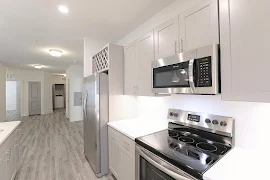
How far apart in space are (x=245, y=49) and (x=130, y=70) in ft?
5.04

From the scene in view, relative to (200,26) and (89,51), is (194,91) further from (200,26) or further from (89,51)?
(89,51)

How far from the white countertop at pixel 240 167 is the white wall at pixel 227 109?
0.12 meters

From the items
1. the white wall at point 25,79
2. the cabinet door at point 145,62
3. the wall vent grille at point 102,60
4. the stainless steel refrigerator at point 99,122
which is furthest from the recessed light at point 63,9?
the white wall at point 25,79

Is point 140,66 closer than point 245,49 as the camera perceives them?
No


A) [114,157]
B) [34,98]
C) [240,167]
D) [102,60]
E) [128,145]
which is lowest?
[114,157]

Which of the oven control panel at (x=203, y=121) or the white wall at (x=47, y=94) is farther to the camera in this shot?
the white wall at (x=47, y=94)

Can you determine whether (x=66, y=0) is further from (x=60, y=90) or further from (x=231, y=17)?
(x=60, y=90)

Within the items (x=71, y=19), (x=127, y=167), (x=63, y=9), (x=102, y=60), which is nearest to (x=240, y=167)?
(x=127, y=167)

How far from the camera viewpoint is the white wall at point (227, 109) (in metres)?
1.11

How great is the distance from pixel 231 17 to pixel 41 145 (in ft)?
15.1

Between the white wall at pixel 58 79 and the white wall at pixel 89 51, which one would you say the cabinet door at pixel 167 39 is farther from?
the white wall at pixel 58 79

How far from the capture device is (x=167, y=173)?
1.08 meters

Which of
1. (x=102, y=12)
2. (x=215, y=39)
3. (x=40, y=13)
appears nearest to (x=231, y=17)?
(x=215, y=39)

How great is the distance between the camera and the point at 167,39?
1544 millimetres
